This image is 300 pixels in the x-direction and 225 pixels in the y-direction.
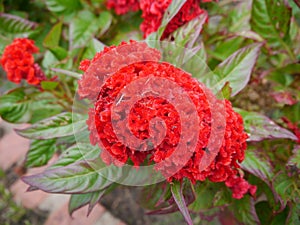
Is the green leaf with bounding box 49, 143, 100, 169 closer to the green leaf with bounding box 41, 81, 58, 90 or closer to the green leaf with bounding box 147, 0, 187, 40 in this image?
the green leaf with bounding box 41, 81, 58, 90

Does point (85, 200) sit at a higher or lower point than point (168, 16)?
lower

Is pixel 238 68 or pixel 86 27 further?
pixel 86 27

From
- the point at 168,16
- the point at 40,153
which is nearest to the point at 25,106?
the point at 40,153

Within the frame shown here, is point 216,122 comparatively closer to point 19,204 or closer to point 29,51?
point 29,51

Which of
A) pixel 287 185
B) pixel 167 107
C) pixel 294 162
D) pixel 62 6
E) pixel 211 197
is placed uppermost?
pixel 167 107

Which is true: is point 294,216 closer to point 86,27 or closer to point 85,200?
point 85,200

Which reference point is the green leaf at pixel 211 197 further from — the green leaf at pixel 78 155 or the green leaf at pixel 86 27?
the green leaf at pixel 86 27

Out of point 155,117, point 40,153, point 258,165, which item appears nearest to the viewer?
point 155,117
